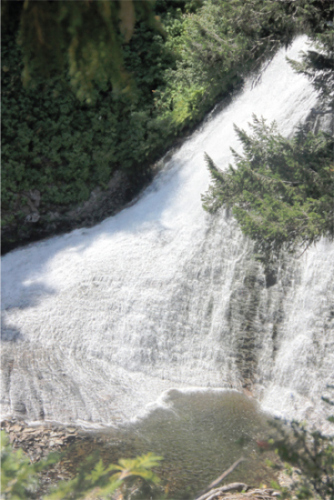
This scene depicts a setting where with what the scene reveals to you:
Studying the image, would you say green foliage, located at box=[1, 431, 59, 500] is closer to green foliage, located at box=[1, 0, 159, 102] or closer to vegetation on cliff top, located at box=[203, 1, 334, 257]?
green foliage, located at box=[1, 0, 159, 102]

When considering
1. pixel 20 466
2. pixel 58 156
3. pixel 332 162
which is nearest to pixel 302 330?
pixel 332 162

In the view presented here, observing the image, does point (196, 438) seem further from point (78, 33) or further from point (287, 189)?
point (78, 33)

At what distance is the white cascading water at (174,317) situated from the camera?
516cm

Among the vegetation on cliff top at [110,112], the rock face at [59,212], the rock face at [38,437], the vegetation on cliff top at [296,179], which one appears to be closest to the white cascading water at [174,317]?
the rock face at [38,437]

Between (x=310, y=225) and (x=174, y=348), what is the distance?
252 centimetres

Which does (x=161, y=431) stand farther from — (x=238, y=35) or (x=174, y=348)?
(x=238, y=35)

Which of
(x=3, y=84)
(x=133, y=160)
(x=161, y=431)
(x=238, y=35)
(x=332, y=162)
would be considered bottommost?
(x=161, y=431)

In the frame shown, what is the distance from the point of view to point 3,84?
8.40m

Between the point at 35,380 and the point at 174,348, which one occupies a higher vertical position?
the point at 35,380

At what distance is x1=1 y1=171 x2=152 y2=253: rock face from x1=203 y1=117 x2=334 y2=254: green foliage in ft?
12.5

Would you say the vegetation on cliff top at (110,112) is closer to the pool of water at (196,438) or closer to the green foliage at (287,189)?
the green foliage at (287,189)

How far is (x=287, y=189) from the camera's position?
4.81 meters

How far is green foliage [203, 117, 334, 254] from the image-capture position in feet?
14.5

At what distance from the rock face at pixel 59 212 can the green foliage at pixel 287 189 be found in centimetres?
381
